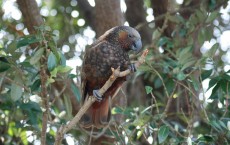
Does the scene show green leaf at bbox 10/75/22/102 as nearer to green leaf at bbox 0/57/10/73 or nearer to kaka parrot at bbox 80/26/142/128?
green leaf at bbox 0/57/10/73

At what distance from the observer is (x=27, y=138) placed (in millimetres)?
3350

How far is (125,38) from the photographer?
297 cm

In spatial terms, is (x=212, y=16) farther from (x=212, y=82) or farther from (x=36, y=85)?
(x=36, y=85)

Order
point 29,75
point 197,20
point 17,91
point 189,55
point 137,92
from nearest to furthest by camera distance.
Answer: point 17,91
point 29,75
point 189,55
point 197,20
point 137,92

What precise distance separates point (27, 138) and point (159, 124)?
38.8 inches

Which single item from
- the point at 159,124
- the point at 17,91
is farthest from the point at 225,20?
the point at 17,91

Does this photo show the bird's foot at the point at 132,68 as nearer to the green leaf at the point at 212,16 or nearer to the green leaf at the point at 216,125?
the green leaf at the point at 216,125

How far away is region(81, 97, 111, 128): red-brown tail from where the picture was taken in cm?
314

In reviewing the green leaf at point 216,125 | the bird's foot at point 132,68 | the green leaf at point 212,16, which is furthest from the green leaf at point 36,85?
the green leaf at point 212,16

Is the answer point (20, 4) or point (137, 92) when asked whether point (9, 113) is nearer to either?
point (20, 4)

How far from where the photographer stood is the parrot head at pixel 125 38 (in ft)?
9.74

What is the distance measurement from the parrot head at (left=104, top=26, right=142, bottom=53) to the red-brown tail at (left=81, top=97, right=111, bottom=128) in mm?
428

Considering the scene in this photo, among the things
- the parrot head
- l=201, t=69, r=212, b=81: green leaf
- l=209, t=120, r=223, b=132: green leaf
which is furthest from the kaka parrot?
l=209, t=120, r=223, b=132: green leaf

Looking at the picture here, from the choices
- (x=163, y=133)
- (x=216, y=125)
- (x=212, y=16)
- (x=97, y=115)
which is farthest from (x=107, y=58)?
(x=212, y=16)
